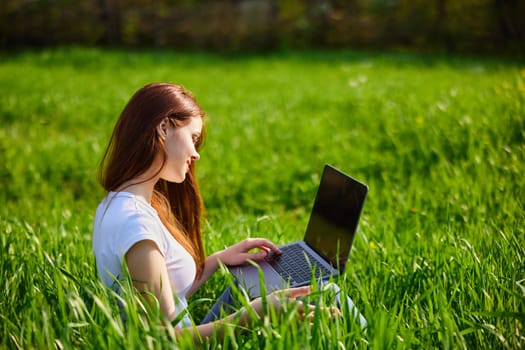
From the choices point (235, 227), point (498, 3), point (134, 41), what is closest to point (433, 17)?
point (498, 3)

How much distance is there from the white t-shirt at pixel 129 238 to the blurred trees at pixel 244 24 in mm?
13840

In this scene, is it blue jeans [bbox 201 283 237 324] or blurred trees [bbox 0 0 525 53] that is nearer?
blue jeans [bbox 201 283 237 324]

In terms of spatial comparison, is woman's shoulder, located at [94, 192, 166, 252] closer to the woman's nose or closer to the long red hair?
the long red hair

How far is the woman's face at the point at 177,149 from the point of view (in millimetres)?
2225

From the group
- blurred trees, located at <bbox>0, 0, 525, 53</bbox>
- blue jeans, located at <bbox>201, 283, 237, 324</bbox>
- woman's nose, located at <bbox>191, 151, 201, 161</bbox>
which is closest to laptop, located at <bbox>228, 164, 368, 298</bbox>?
blue jeans, located at <bbox>201, 283, 237, 324</bbox>

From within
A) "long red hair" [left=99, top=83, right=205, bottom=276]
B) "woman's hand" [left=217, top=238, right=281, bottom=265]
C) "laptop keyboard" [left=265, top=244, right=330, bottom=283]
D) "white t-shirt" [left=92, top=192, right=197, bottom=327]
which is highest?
"long red hair" [left=99, top=83, right=205, bottom=276]

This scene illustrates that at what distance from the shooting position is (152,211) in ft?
7.14

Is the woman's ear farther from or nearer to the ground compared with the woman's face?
farther from the ground

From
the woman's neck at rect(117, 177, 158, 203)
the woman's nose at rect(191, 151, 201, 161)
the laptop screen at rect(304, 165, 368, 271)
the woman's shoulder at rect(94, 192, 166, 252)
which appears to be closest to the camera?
the woman's shoulder at rect(94, 192, 166, 252)

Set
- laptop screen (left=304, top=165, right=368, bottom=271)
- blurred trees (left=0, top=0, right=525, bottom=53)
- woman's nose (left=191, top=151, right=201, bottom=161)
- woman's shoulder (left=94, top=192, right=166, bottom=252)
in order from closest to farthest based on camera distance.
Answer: woman's shoulder (left=94, top=192, right=166, bottom=252) < woman's nose (left=191, top=151, right=201, bottom=161) < laptop screen (left=304, top=165, right=368, bottom=271) < blurred trees (left=0, top=0, right=525, bottom=53)

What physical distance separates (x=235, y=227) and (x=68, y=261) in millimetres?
1273

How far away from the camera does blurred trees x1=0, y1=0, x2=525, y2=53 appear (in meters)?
15.1

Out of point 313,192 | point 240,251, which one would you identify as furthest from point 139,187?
point 313,192

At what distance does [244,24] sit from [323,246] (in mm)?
14057
